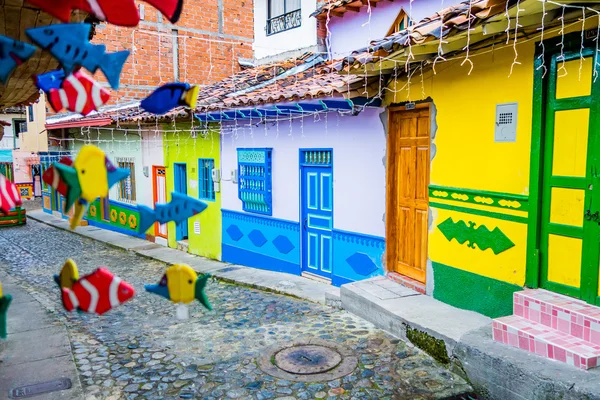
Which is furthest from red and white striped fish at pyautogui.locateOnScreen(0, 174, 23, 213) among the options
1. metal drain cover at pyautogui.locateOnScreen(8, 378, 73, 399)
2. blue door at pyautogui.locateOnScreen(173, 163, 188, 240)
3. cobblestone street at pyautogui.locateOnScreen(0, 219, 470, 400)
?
blue door at pyautogui.locateOnScreen(173, 163, 188, 240)

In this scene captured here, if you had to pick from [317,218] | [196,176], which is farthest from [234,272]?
[196,176]

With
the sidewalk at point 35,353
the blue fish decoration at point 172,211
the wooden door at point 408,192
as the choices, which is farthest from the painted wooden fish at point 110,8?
the wooden door at point 408,192

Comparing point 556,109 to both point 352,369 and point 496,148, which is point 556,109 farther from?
point 352,369

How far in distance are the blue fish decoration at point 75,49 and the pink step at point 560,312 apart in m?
4.41

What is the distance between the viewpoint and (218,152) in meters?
11.7

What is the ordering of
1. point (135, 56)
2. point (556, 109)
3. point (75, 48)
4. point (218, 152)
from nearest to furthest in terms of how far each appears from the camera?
1. point (75, 48)
2. point (556, 109)
3. point (218, 152)
4. point (135, 56)

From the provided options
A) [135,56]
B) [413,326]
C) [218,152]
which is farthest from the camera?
[135,56]

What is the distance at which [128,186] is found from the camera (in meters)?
16.2

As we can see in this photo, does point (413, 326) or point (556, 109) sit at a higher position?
point (556, 109)

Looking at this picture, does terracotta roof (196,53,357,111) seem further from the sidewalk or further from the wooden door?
the sidewalk

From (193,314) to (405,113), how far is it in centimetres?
446

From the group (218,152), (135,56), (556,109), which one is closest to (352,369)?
(556,109)

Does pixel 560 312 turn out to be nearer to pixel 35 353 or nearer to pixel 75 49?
pixel 75 49

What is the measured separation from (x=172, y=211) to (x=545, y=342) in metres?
3.82
